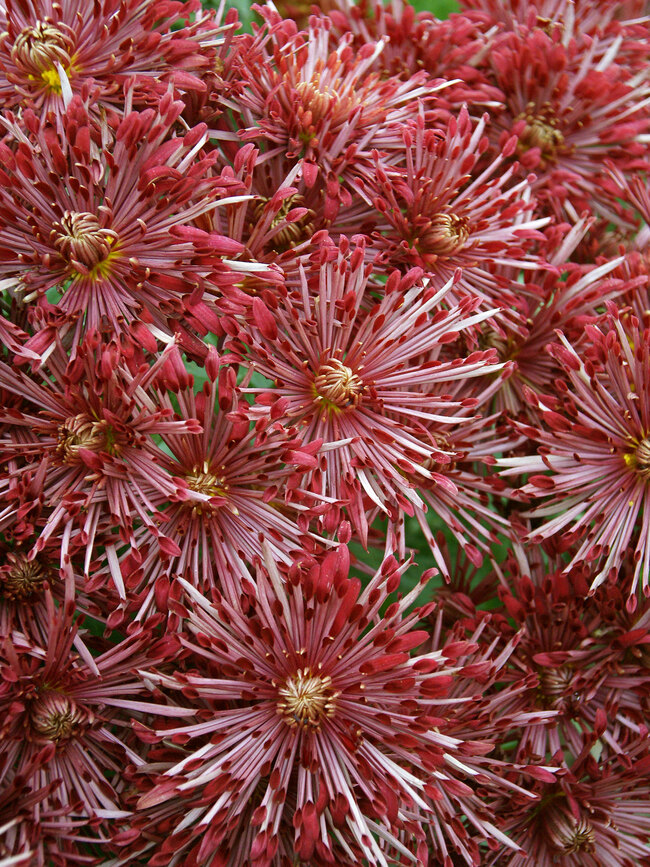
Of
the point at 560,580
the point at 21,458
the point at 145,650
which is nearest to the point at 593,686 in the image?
the point at 560,580

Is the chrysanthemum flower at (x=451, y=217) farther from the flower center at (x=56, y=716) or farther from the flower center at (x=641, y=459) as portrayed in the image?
the flower center at (x=56, y=716)

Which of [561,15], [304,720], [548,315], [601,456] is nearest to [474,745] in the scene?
[304,720]

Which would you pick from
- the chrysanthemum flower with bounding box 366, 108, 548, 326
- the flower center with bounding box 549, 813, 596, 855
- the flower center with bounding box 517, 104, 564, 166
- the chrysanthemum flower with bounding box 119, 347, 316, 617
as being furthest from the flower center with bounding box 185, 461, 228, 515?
the flower center with bounding box 517, 104, 564, 166

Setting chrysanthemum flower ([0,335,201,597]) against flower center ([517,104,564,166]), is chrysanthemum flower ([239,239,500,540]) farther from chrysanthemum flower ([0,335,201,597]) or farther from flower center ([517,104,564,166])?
flower center ([517,104,564,166])

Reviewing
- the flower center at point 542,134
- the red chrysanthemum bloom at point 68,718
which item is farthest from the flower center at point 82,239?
the flower center at point 542,134

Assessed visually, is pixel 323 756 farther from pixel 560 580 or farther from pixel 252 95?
pixel 252 95

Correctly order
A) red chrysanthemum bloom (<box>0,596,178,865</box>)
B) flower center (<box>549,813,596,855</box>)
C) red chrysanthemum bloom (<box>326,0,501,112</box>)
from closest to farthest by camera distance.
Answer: red chrysanthemum bloom (<box>0,596,178,865</box>) → flower center (<box>549,813,596,855</box>) → red chrysanthemum bloom (<box>326,0,501,112</box>)
